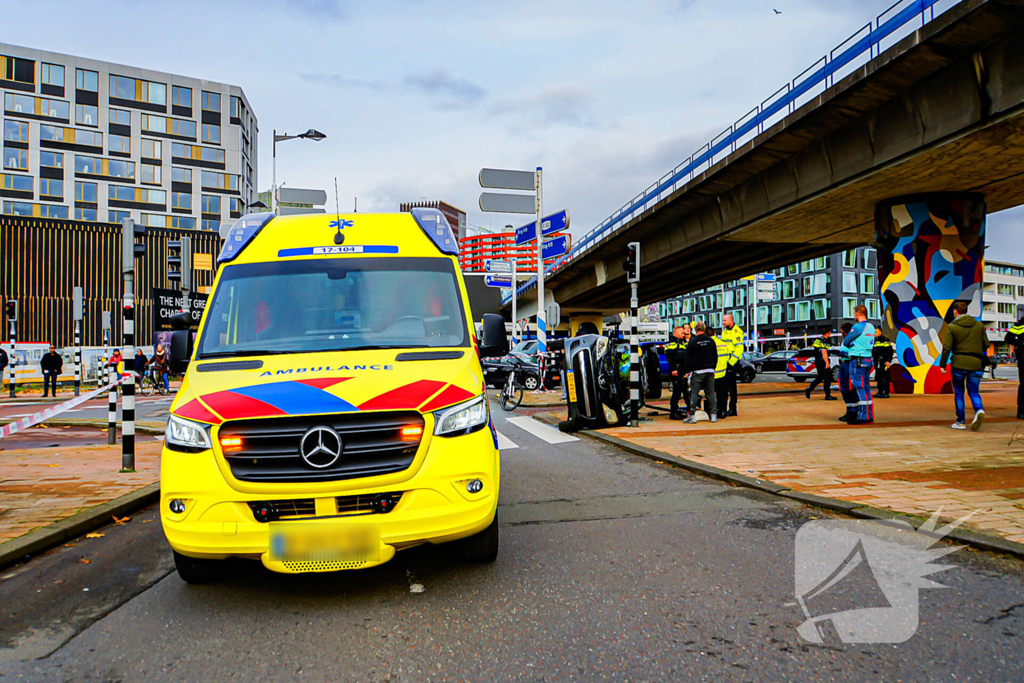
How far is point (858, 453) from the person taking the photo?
28.2 feet

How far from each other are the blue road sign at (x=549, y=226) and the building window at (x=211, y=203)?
50.6 metres

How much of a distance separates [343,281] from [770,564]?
3.42 m

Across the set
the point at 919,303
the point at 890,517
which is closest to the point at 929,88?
the point at 919,303

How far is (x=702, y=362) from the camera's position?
11.9 metres

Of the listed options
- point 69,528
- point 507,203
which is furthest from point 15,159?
point 69,528

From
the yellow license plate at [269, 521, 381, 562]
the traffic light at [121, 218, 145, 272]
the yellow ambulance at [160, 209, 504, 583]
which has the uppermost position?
the traffic light at [121, 218, 145, 272]

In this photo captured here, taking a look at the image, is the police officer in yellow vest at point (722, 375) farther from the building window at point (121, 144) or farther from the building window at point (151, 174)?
the building window at point (121, 144)

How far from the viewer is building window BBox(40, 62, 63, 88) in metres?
58.3

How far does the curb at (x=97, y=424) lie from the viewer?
1346 cm

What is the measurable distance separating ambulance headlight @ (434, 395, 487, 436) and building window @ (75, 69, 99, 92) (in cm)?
6969

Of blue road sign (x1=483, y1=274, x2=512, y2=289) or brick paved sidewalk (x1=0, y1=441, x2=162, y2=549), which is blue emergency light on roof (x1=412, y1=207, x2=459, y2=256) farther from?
blue road sign (x1=483, y1=274, x2=512, y2=289)

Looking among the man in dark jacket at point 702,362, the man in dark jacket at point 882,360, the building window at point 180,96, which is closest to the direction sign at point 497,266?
the man in dark jacket at point 882,360

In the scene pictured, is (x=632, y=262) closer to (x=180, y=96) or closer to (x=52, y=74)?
(x=180, y=96)

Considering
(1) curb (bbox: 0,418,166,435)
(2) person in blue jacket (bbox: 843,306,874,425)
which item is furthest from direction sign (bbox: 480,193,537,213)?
(2) person in blue jacket (bbox: 843,306,874,425)
